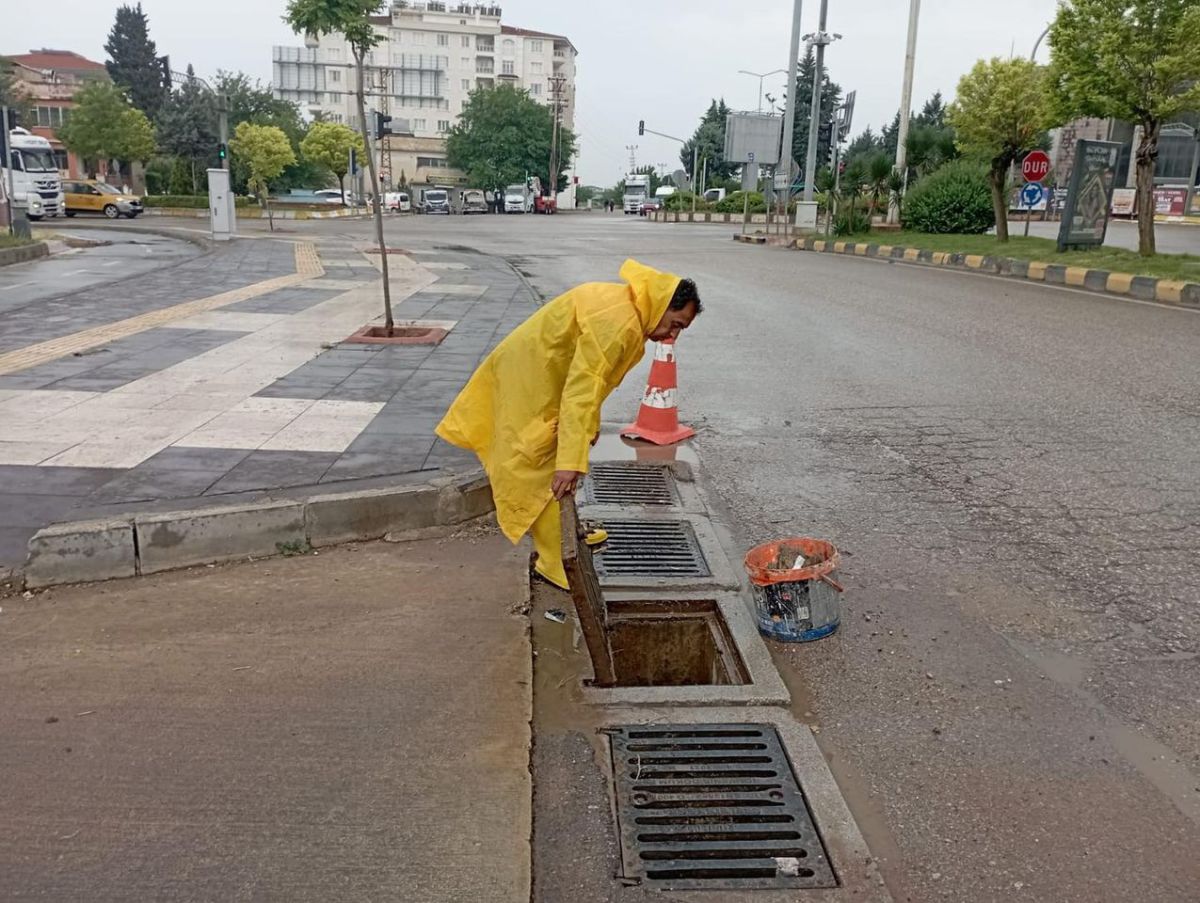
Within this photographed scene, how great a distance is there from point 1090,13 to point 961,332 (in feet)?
27.7

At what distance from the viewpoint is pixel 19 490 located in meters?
4.73

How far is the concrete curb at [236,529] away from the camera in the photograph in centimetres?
406

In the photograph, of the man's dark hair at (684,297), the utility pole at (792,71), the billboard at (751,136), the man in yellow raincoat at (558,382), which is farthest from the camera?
the billboard at (751,136)

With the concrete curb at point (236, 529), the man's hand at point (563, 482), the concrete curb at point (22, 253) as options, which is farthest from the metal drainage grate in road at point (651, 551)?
the concrete curb at point (22, 253)

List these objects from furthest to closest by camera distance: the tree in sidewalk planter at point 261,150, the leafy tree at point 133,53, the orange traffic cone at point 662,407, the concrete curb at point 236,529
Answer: the leafy tree at point 133,53, the tree in sidewalk planter at point 261,150, the orange traffic cone at point 662,407, the concrete curb at point 236,529

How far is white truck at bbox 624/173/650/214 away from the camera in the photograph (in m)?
73.1

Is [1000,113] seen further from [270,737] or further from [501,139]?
[501,139]

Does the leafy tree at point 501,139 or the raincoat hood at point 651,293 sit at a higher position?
the leafy tree at point 501,139

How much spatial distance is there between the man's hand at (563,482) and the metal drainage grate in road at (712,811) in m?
0.77

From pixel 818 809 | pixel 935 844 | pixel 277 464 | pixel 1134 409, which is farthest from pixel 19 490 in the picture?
pixel 1134 409

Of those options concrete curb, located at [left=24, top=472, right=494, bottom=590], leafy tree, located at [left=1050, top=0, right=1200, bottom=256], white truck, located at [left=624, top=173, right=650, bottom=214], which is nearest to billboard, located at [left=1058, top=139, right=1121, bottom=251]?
leafy tree, located at [left=1050, top=0, right=1200, bottom=256]

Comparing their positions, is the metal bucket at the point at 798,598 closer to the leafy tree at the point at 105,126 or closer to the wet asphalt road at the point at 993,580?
the wet asphalt road at the point at 993,580

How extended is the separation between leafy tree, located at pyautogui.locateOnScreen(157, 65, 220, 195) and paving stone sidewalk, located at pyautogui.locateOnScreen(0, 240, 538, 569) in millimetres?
46657

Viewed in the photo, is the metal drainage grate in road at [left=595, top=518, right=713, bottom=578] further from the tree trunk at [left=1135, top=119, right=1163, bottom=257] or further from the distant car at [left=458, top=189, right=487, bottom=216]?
the distant car at [left=458, top=189, right=487, bottom=216]
